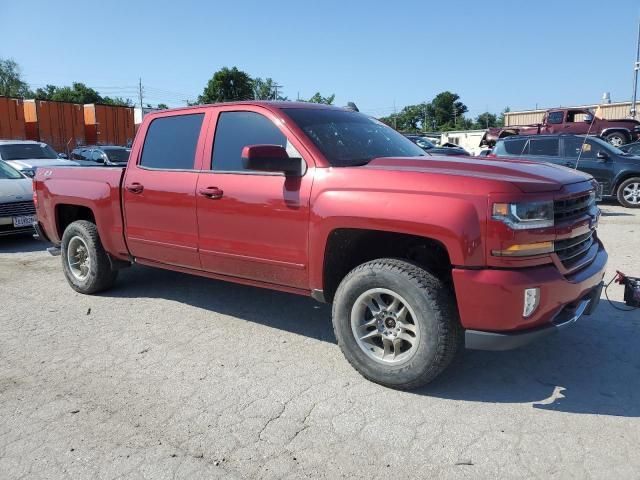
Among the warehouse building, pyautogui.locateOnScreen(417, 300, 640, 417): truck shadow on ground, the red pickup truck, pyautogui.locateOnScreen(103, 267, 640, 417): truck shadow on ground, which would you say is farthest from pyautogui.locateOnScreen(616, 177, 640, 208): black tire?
the warehouse building

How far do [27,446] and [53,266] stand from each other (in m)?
5.04

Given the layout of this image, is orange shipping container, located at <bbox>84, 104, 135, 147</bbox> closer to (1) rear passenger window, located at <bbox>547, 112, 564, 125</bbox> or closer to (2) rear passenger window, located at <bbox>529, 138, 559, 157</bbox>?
(1) rear passenger window, located at <bbox>547, 112, 564, 125</bbox>

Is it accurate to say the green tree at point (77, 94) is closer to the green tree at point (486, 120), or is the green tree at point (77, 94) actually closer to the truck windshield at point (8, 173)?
the green tree at point (486, 120)

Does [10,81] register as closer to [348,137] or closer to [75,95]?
[75,95]

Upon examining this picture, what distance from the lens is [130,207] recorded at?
4.98 m

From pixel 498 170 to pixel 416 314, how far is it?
1055 mm

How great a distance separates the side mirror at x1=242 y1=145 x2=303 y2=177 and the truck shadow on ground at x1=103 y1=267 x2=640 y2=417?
151 centimetres

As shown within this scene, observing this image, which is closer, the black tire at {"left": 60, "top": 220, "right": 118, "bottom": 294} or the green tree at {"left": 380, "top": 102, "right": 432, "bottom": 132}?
the black tire at {"left": 60, "top": 220, "right": 118, "bottom": 294}

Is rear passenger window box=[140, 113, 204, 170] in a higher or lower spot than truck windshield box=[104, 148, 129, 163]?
higher

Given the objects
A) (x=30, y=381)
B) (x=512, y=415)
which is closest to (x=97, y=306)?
(x=30, y=381)

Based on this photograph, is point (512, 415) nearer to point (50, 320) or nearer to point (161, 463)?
point (161, 463)

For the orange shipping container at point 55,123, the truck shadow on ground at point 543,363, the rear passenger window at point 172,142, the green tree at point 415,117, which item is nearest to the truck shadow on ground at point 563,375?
the truck shadow on ground at point 543,363

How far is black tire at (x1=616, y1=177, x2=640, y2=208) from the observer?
12.2m

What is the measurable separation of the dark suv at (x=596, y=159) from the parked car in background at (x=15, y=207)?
9.65m
